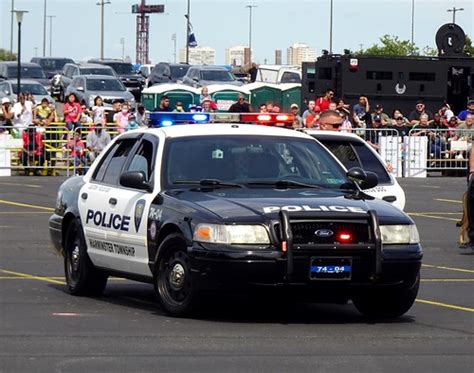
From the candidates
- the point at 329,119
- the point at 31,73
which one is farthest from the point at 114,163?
the point at 31,73

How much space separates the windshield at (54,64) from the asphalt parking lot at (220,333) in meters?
57.1

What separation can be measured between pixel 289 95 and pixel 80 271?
1634 inches

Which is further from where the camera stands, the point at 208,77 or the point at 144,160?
the point at 208,77

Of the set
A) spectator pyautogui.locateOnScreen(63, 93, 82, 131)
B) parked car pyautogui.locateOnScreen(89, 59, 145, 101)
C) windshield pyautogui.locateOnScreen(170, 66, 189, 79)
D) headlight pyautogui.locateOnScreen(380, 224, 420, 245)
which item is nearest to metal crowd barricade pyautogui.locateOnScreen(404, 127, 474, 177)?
spectator pyautogui.locateOnScreen(63, 93, 82, 131)

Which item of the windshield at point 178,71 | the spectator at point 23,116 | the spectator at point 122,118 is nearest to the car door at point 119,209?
the spectator at point 122,118

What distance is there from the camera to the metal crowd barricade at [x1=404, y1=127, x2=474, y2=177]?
32.8m

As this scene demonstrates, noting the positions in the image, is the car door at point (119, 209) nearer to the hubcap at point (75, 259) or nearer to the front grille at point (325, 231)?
the hubcap at point (75, 259)

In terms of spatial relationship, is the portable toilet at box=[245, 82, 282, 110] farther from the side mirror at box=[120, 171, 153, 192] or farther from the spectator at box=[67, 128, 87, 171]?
the side mirror at box=[120, 171, 153, 192]

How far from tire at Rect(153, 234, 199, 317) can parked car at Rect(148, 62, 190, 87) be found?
2059 inches

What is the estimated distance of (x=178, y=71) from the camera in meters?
65.7

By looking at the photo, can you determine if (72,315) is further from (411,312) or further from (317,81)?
(317,81)

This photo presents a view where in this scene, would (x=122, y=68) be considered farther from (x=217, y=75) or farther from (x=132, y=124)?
(x=132, y=124)

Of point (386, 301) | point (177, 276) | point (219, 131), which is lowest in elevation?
point (386, 301)

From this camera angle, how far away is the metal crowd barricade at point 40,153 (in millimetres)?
31219
